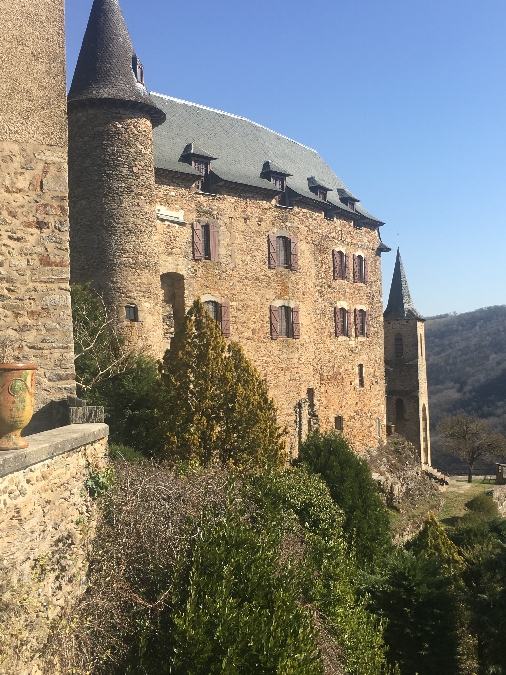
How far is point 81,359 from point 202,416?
3.38 metres

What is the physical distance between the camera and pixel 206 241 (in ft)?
73.8

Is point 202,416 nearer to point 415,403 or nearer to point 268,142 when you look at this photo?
point 268,142

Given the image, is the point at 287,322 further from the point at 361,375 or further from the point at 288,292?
the point at 361,375

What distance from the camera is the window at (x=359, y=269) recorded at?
30.5m

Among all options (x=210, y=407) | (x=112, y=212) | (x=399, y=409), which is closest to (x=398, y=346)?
(x=399, y=409)

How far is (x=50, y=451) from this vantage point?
6246 mm

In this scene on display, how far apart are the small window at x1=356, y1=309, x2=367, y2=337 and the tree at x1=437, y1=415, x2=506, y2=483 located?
685 inches

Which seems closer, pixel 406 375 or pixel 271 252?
pixel 271 252

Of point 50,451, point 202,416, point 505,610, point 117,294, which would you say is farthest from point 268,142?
point 50,451

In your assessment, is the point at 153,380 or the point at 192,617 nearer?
the point at 192,617

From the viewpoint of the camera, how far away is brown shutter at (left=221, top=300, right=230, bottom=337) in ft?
74.4

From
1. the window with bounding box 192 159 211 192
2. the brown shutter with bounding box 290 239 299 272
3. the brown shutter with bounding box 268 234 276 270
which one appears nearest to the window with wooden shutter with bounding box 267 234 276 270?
the brown shutter with bounding box 268 234 276 270

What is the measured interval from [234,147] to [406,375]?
61.7 ft

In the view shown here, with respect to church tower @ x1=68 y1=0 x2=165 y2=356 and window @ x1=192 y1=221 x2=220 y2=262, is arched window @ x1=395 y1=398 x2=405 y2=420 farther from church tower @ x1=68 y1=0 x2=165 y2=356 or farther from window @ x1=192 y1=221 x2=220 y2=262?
church tower @ x1=68 y1=0 x2=165 y2=356
